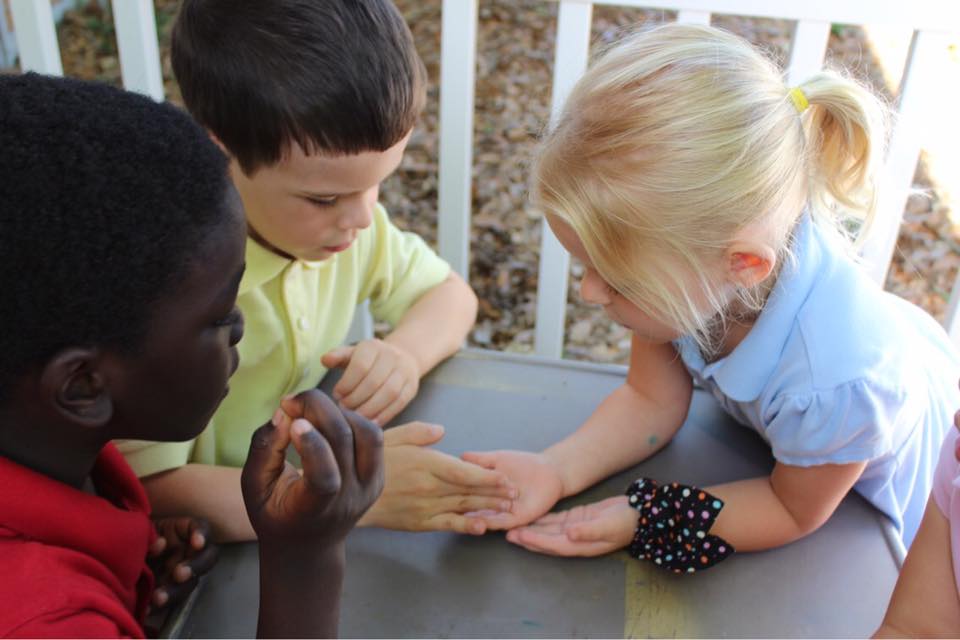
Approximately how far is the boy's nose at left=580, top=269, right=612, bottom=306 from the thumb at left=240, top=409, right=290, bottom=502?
392 mm

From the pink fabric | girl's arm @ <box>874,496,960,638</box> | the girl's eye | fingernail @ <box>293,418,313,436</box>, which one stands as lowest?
girl's arm @ <box>874,496,960,638</box>

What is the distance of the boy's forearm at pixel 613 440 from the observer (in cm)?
113

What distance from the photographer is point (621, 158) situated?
2.95 ft

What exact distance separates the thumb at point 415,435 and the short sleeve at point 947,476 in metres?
0.56

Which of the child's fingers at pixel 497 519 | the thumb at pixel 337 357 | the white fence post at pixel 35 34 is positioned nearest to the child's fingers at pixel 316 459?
the child's fingers at pixel 497 519

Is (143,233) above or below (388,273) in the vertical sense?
above

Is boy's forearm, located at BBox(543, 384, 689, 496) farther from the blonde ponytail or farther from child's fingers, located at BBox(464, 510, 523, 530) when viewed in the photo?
the blonde ponytail

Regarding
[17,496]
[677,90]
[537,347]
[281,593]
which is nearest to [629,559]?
[281,593]

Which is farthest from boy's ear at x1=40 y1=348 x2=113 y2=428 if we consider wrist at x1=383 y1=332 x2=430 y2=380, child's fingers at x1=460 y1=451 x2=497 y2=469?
wrist at x1=383 y1=332 x2=430 y2=380

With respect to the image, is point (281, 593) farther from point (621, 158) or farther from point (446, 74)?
point (446, 74)

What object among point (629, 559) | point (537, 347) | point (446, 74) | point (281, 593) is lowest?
point (537, 347)

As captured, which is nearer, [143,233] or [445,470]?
[143,233]

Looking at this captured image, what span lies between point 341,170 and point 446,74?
28.4 inches

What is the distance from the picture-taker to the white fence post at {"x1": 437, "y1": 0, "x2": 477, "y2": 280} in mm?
1671
